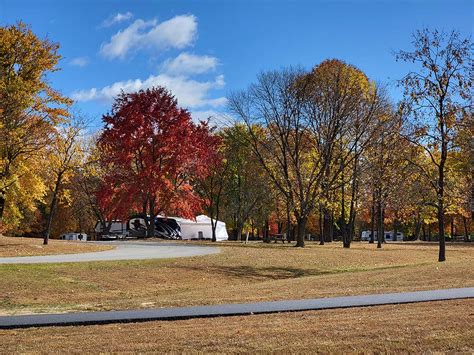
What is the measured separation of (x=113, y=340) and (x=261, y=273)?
604 inches

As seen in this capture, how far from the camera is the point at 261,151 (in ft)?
147

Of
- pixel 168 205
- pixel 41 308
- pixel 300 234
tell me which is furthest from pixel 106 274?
pixel 168 205

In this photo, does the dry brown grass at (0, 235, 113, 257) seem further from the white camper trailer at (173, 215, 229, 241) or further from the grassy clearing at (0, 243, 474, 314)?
the white camper trailer at (173, 215, 229, 241)

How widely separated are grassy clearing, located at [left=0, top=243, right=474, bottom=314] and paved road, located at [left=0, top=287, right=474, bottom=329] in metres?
1.29

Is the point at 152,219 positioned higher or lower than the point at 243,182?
lower

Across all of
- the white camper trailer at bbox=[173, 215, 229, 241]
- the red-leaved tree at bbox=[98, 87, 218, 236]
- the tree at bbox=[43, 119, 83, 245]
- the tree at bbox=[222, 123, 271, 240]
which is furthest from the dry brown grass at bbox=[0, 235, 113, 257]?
the white camper trailer at bbox=[173, 215, 229, 241]

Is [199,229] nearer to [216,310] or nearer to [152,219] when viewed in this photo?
[152,219]

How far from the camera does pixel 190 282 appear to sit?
21031mm

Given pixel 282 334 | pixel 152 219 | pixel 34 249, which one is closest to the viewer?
pixel 282 334

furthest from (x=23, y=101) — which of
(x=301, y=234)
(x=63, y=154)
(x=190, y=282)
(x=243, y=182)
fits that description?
(x=243, y=182)

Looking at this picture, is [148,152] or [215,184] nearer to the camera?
[148,152]

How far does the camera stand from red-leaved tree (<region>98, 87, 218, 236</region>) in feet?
134

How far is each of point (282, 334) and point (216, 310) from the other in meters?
3.32

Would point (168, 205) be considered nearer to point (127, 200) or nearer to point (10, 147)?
point (127, 200)
